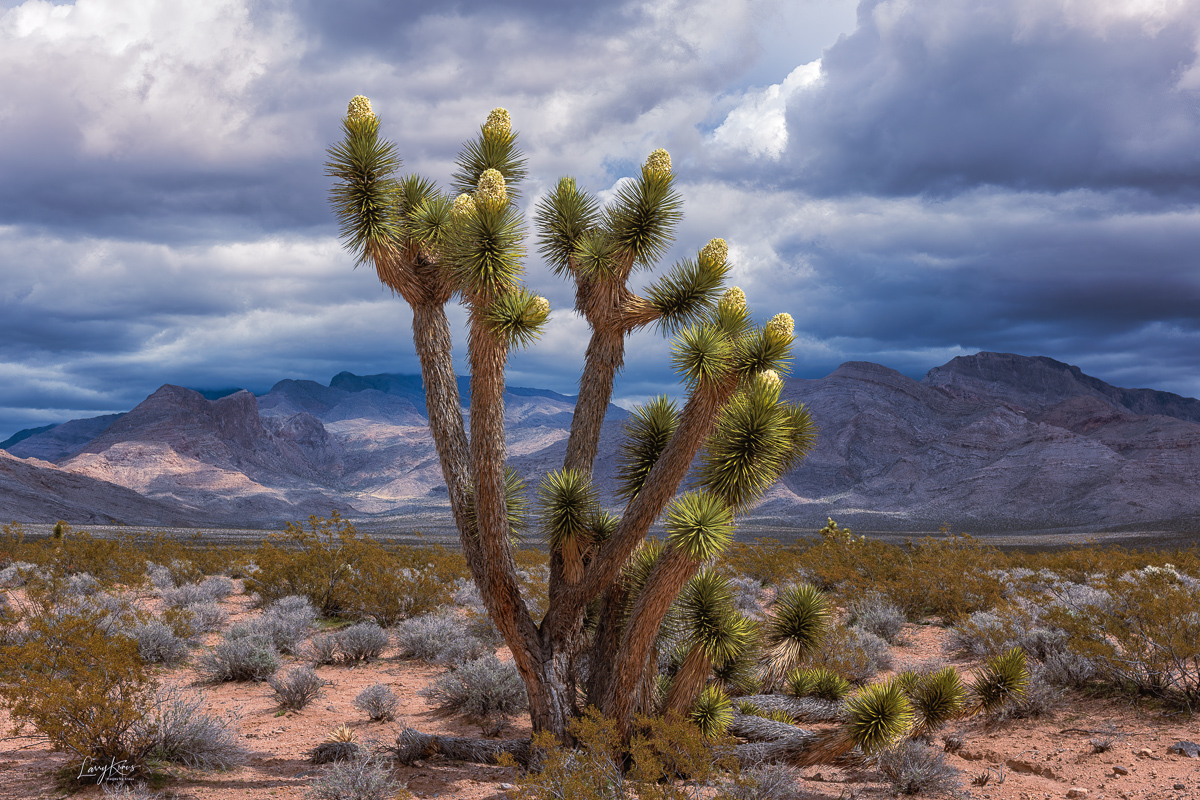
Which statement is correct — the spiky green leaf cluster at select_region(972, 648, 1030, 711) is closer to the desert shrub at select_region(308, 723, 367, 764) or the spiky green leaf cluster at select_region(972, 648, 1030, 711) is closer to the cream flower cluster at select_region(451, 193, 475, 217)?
the desert shrub at select_region(308, 723, 367, 764)

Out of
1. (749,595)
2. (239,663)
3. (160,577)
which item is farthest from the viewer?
(160,577)

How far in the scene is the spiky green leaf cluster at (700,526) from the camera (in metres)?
6.01

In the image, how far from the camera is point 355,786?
6266mm

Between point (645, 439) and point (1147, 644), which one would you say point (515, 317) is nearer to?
point (645, 439)

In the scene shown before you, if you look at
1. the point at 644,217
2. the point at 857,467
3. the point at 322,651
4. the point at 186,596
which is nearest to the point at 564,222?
the point at 644,217

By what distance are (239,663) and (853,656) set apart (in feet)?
28.9

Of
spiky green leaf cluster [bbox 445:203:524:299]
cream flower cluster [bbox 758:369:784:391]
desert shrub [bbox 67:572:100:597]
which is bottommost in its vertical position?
desert shrub [bbox 67:572:100:597]

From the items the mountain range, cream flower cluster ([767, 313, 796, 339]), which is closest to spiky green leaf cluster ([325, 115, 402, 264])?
cream flower cluster ([767, 313, 796, 339])

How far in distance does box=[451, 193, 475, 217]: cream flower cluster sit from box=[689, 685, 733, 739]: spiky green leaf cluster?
493cm

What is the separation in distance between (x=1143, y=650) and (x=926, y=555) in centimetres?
880

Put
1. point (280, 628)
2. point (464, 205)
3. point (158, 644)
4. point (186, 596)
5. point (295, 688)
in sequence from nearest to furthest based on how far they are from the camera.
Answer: point (464, 205) < point (295, 688) < point (158, 644) < point (280, 628) < point (186, 596)

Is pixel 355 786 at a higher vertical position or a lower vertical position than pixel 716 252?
lower

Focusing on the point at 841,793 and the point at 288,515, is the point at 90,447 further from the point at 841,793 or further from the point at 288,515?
the point at 841,793

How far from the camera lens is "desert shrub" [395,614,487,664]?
12.1 m
